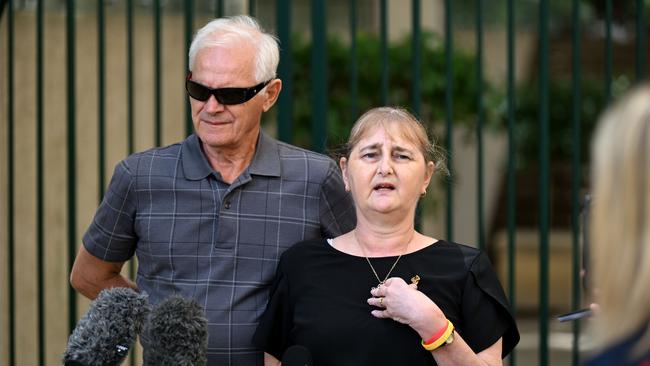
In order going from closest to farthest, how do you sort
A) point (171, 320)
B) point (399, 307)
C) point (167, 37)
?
point (171, 320) < point (399, 307) < point (167, 37)

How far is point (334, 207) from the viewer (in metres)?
3.07

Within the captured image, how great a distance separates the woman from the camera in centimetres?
269

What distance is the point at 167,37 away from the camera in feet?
16.3

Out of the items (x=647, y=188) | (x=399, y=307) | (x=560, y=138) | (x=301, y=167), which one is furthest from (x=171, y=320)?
(x=560, y=138)

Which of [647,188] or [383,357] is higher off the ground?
[647,188]

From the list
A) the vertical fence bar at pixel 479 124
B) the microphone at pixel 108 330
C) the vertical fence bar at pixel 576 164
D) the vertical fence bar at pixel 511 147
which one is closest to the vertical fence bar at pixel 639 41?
the vertical fence bar at pixel 576 164

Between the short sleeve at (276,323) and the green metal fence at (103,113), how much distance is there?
3.65ft

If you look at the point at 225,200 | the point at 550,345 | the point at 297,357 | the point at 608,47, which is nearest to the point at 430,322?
the point at 297,357

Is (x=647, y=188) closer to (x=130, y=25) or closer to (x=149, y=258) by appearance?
(x=149, y=258)

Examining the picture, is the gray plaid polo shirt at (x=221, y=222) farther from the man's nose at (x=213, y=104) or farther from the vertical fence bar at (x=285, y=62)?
the vertical fence bar at (x=285, y=62)

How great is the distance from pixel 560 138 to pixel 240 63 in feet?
35.1

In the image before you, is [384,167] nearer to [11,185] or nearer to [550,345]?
[11,185]

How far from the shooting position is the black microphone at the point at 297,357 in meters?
2.63

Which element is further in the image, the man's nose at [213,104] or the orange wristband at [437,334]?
the man's nose at [213,104]
